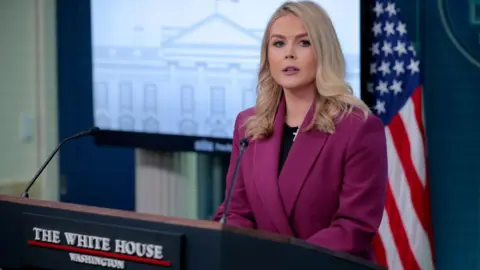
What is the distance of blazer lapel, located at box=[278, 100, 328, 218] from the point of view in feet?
6.61

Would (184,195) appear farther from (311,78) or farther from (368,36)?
(311,78)

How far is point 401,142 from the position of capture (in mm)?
3520

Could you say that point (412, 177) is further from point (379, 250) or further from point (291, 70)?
point (291, 70)

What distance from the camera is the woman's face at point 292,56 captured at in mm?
2043

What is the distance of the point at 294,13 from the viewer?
2.07 metres

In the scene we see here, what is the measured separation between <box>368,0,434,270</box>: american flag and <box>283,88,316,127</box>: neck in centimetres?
147

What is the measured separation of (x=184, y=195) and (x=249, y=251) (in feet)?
8.79

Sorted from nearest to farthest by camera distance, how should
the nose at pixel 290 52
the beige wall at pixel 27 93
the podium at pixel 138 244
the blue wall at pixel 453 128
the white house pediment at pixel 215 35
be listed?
the podium at pixel 138 244 < the nose at pixel 290 52 < the blue wall at pixel 453 128 < the white house pediment at pixel 215 35 < the beige wall at pixel 27 93

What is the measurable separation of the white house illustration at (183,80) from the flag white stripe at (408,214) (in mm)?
733

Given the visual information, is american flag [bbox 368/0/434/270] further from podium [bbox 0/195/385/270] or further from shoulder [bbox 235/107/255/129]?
podium [bbox 0/195/385/270]

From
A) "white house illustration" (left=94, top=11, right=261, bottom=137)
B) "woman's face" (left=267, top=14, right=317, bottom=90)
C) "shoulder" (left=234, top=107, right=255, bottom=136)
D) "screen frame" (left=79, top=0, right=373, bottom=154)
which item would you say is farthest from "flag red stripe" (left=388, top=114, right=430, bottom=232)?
"woman's face" (left=267, top=14, right=317, bottom=90)

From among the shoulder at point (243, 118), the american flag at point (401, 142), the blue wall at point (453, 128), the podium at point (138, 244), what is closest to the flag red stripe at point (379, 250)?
the american flag at point (401, 142)

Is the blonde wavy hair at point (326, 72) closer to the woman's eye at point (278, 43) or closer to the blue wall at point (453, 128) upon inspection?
the woman's eye at point (278, 43)

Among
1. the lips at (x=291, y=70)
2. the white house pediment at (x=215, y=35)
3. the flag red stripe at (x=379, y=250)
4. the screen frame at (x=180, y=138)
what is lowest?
the flag red stripe at (x=379, y=250)
